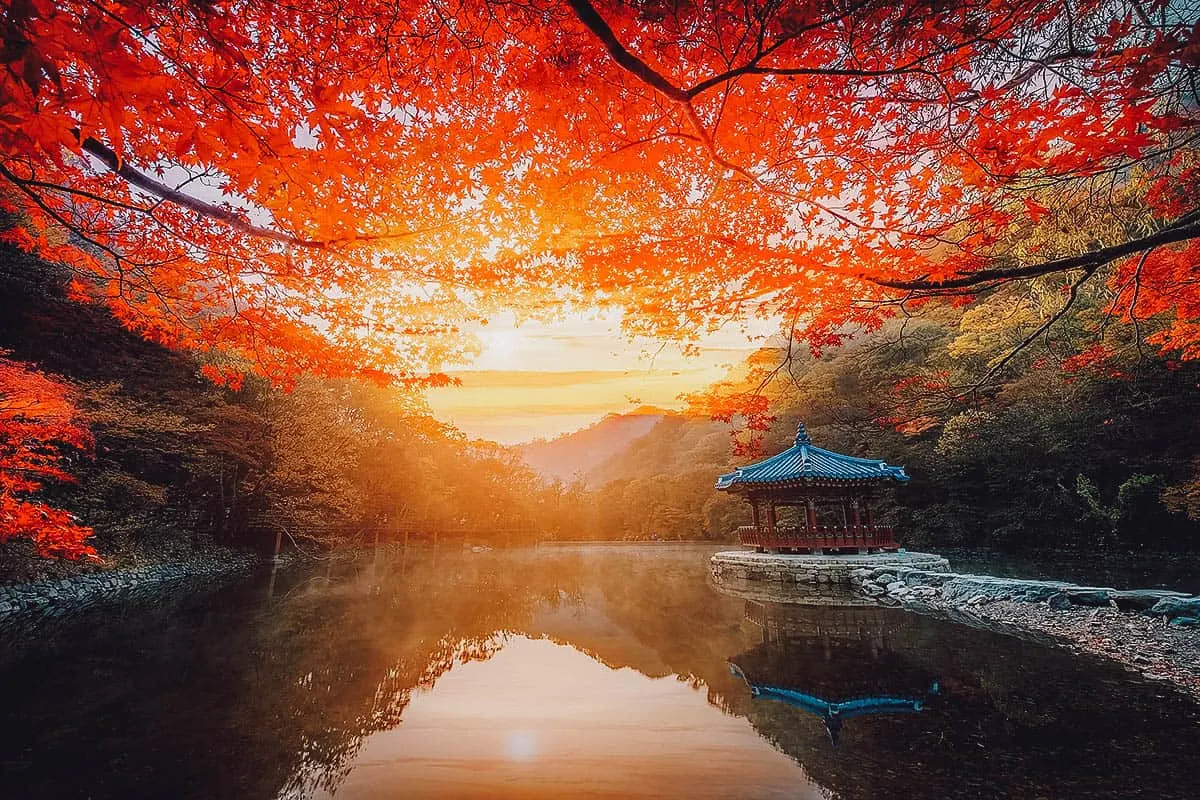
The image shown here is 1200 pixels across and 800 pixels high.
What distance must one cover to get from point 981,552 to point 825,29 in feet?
66.5

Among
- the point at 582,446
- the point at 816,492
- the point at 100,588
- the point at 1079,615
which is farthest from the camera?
the point at 582,446

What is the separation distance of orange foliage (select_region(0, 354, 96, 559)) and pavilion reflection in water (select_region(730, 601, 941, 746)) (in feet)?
28.6

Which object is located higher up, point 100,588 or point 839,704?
point 839,704

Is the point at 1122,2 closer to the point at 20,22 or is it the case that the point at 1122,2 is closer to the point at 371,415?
the point at 20,22

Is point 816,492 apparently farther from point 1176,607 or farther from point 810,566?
point 1176,607

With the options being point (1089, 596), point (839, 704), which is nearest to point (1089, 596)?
point (1089, 596)

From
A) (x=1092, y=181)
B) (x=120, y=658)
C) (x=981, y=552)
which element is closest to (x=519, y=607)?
(x=120, y=658)

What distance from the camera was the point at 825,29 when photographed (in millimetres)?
3518

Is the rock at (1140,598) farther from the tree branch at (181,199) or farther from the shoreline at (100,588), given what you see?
the shoreline at (100,588)

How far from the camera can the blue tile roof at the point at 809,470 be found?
43.5 ft

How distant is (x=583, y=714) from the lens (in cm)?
467

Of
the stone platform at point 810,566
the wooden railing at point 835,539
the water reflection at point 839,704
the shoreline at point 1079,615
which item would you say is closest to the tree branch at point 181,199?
the water reflection at point 839,704

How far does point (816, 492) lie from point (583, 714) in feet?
36.7

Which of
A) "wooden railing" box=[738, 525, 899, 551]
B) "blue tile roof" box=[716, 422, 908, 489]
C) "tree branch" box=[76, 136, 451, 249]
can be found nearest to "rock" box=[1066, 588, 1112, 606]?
"wooden railing" box=[738, 525, 899, 551]
